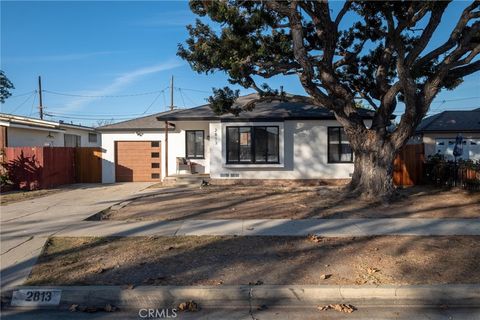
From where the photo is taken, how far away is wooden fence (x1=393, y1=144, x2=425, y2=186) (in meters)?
18.1

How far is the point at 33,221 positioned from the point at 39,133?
1565 centimetres

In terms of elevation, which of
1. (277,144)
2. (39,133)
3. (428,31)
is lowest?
(277,144)

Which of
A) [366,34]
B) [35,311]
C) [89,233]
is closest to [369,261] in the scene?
[35,311]

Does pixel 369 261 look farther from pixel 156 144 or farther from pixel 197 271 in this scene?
pixel 156 144

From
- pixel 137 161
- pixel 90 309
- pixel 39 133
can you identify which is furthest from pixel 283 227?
pixel 39 133

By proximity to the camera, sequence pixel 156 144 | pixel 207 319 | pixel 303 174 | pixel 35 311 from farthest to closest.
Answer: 1. pixel 156 144
2. pixel 303 174
3. pixel 35 311
4. pixel 207 319

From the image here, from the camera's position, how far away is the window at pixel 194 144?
808 inches

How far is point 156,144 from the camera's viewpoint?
22500 mm

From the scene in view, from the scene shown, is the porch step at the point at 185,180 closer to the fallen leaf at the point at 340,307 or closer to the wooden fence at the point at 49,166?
the wooden fence at the point at 49,166

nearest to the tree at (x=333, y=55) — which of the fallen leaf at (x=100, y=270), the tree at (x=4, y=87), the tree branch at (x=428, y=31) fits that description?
the tree branch at (x=428, y=31)

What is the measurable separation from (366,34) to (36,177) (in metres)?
15.3

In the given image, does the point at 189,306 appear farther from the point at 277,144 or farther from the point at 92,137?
the point at 92,137

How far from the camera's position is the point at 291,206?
11.5 metres

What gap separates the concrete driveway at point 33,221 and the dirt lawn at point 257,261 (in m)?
0.30
